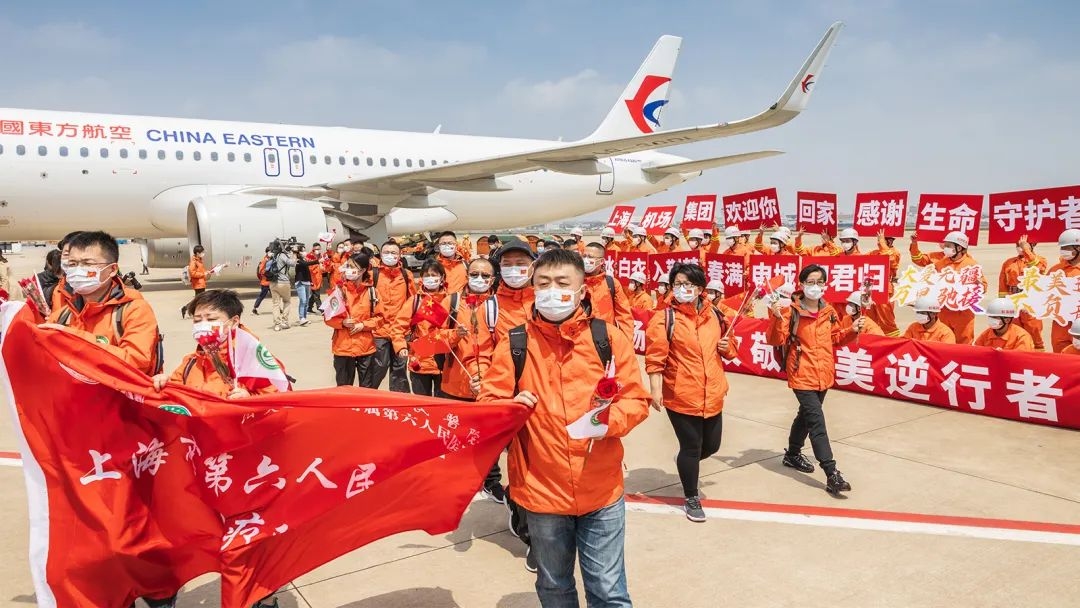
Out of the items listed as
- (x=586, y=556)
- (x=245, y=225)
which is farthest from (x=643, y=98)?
(x=586, y=556)

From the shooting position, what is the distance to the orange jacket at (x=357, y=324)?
6.38 metres

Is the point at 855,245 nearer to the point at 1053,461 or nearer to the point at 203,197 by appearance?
the point at 1053,461

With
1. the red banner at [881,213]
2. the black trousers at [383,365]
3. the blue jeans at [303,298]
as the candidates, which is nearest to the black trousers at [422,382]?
the black trousers at [383,365]

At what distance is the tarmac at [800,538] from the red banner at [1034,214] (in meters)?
2.85

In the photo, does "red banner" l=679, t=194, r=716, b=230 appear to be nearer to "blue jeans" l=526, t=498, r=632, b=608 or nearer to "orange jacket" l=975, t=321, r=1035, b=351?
"orange jacket" l=975, t=321, r=1035, b=351

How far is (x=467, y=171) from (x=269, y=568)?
45.3 feet

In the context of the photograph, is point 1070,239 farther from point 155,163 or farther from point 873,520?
point 155,163

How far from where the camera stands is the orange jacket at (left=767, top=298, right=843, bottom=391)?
536 centimetres

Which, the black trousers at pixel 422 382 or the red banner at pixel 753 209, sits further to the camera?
the red banner at pixel 753 209

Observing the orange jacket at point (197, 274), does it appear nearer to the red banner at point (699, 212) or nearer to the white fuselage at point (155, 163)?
the white fuselage at point (155, 163)

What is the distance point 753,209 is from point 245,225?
35.2ft

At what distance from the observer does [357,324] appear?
6.31 metres

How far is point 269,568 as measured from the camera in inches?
124

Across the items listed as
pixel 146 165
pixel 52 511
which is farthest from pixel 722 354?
pixel 146 165
